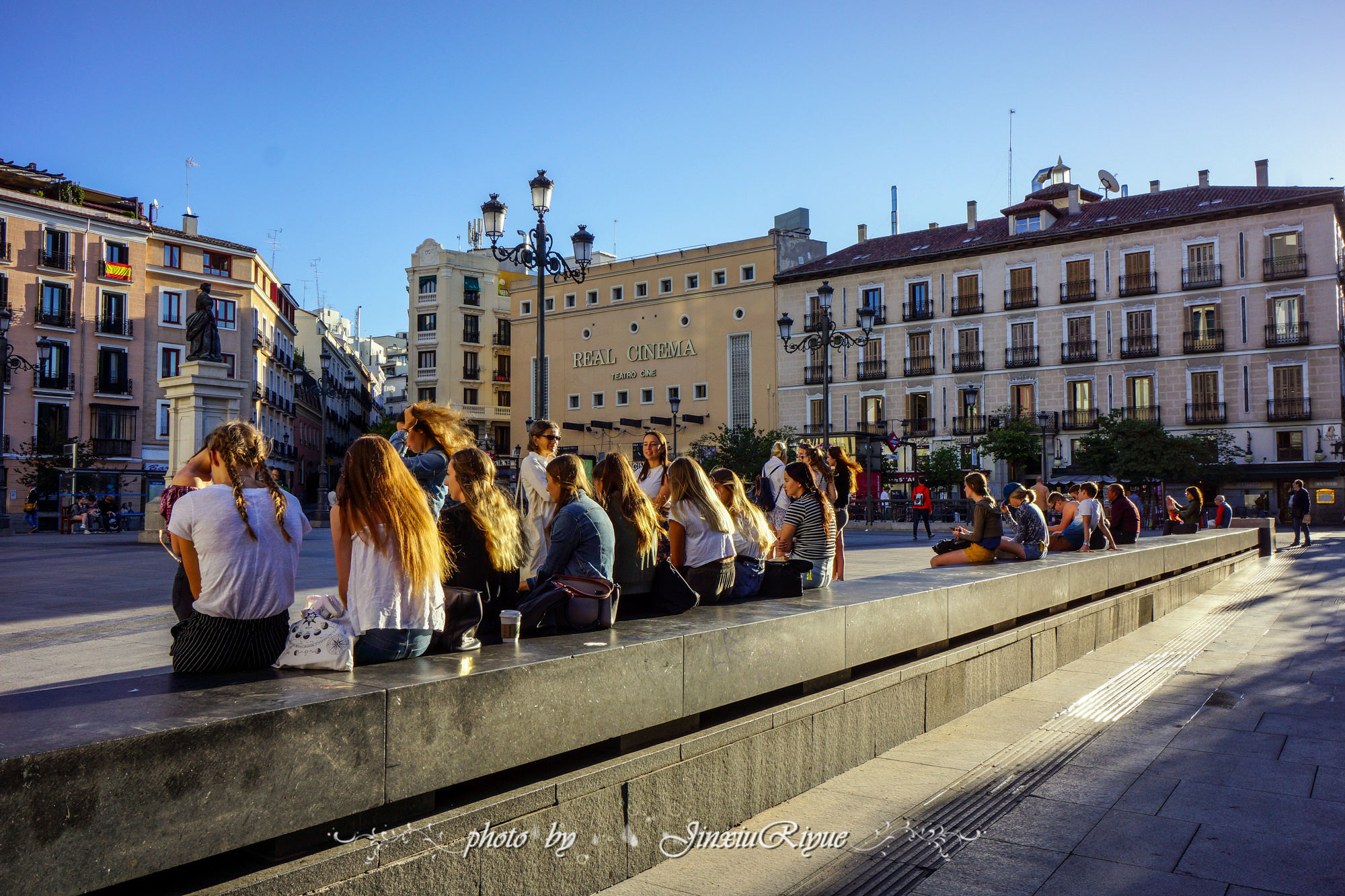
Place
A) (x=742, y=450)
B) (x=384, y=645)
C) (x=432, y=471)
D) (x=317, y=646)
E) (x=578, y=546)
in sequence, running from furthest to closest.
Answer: (x=742, y=450) → (x=432, y=471) → (x=578, y=546) → (x=384, y=645) → (x=317, y=646)

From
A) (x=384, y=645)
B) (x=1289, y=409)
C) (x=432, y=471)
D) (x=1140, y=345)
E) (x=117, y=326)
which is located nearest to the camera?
(x=384, y=645)

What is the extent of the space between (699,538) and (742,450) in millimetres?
43754

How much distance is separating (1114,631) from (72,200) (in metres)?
47.4

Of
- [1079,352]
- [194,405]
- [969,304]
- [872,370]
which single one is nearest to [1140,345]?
[1079,352]

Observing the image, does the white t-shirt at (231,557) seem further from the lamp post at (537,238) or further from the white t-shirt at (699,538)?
the lamp post at (537,238)

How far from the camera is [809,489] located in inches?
296

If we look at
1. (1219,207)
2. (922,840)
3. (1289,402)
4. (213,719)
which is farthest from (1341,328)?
(213,719)

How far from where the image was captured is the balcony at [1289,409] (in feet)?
137

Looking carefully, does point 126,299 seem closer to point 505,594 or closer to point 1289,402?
point 505,594

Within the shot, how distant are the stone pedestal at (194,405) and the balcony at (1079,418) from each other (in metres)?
37.6

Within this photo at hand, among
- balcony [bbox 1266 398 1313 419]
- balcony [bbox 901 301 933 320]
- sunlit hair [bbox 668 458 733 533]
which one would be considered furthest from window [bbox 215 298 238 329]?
sunlit hair [bbox 668 458 733 533]

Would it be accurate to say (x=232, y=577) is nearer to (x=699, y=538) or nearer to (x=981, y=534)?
(x=699, y=538)

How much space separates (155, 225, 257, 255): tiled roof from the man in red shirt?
45405 mm

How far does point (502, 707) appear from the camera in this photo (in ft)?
10.8
